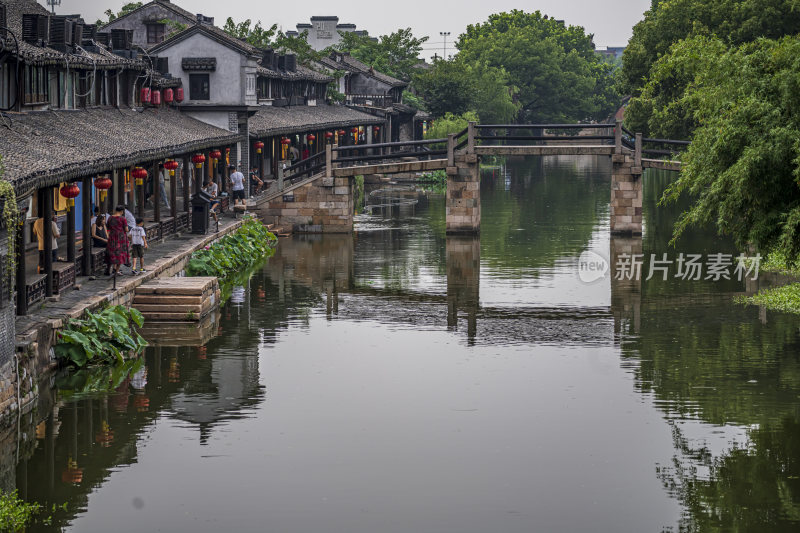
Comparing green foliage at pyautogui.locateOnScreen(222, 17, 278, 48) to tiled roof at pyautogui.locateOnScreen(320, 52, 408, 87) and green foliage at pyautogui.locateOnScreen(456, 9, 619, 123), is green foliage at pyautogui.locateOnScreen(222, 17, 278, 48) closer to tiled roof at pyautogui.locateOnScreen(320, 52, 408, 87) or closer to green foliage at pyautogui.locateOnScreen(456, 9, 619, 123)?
tiled roof at pyautogui.locateOnScreen(320, 52, 408, 87)

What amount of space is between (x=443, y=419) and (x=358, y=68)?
225 feet

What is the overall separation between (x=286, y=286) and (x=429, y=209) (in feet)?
85.4

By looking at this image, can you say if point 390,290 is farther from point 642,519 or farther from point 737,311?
point 642,519

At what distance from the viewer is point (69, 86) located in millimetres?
34562

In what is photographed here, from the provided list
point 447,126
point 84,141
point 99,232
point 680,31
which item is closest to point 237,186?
point 99,232

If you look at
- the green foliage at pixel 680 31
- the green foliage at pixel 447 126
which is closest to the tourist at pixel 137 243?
the green foliage at pixel 680 31

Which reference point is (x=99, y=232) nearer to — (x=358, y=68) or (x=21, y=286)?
(x=21, y=286)

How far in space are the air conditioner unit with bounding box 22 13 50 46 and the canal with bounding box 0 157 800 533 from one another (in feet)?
28.1

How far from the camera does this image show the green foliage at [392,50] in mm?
96000

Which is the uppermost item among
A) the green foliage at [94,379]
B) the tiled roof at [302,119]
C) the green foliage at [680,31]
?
the green foliage at [680,31]

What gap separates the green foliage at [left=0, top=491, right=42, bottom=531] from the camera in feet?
48.3

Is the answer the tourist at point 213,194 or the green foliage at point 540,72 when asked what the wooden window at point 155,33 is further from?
the green foliage at point 540,72

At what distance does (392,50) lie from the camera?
323 ft

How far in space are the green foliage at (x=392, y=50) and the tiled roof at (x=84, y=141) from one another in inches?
2117
